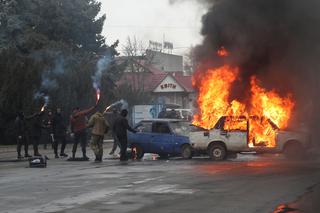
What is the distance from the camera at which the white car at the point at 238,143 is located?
61.6 ft

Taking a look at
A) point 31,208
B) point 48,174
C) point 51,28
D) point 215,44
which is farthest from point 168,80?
point 31,208

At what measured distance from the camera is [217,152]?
1909 cm

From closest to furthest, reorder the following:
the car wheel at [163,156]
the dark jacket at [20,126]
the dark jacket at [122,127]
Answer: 1. the dark jacket at [122,127]
2. the car wheel at [163,156]
3. the dark jacket at [20,126]

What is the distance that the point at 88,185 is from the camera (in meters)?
12.2

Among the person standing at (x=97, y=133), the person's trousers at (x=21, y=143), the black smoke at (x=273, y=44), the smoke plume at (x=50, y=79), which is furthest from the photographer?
the smoke plume at (x=50, y=79)

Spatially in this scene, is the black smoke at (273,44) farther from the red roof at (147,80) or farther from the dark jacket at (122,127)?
the red roof at (147,80)

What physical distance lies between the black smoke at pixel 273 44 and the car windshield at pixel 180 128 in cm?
253

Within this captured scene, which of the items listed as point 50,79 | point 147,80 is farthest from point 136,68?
point 50,79

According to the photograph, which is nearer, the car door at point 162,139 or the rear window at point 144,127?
the car door at point 162,139

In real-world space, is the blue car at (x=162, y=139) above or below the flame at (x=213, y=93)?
below

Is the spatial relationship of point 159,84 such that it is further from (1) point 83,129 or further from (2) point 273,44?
(1) point 83,129

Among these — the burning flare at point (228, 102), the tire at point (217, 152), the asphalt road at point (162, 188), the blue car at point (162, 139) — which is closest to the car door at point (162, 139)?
the blue car at point (162, 139)

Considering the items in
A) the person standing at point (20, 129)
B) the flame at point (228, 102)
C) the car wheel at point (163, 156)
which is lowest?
the car wheel at point (163, 156)

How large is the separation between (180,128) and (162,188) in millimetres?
8690
